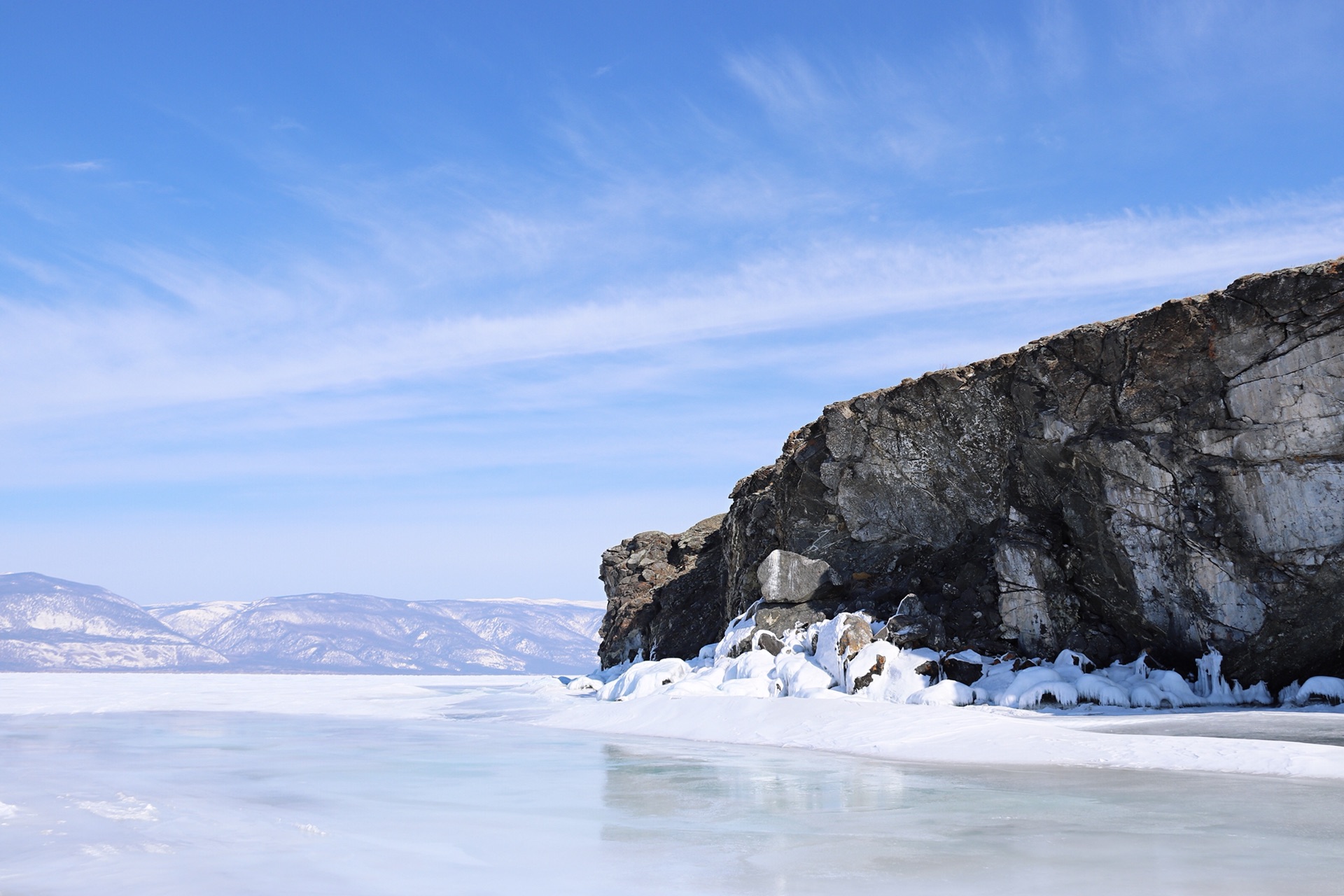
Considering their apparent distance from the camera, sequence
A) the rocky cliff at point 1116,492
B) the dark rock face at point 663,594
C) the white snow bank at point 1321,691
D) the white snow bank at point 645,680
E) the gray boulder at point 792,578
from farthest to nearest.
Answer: the dark rock face at point 663,594 < the gray boulder at point 792,578 < the white snow bank at point 645,680 < the rocky cliff at point 1116,492 < the white snow bank at point 1321,691

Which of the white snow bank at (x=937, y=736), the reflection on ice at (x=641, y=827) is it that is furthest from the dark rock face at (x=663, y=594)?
the reflection on ice at (x=641, y=827)

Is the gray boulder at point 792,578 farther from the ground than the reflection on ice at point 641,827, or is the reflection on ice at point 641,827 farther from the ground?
the gray boulder at point 792,578

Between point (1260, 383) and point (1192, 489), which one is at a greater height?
point (1260, 383)

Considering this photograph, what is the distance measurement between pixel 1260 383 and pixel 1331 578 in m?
4.29

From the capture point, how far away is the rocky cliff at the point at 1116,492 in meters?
19.9

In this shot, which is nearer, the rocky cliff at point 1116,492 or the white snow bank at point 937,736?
the white snow bank at point 937,736

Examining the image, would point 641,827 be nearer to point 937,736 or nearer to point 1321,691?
point 937,736

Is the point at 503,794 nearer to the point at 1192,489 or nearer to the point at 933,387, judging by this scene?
the point at 1192,489

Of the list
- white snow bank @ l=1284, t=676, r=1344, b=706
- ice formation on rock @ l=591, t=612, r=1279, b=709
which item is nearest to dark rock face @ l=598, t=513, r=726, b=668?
ice formation on rock @ l=591, t=612, r=1279, b=709

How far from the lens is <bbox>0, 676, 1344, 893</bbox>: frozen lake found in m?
6.41

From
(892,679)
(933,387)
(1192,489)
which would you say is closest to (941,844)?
(892,679)

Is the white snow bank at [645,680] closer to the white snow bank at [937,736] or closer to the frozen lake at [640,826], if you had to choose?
the white snow bank at [937,736]

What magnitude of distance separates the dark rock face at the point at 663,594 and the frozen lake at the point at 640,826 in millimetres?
23572

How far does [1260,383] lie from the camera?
20.5 m
